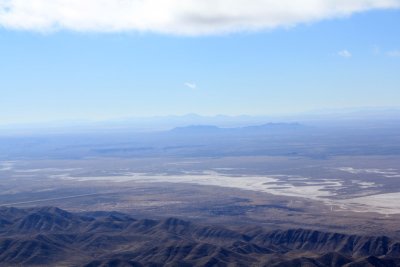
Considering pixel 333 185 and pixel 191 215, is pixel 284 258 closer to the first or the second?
pixel 191 215

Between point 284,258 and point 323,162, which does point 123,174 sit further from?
point 284,258

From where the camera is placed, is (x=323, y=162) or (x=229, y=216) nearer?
(x=229, y=216)

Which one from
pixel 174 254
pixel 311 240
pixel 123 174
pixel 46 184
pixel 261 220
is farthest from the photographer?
pixel 123 174

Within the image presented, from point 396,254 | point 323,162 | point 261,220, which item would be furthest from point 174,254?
point 323,162

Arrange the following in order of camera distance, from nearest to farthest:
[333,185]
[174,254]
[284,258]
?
[284,258]
[174,254]
[333,185]

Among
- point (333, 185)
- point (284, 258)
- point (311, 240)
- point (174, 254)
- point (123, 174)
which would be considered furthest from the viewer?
point (123, 174)

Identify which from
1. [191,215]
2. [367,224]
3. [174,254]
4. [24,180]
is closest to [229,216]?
[191,215]
